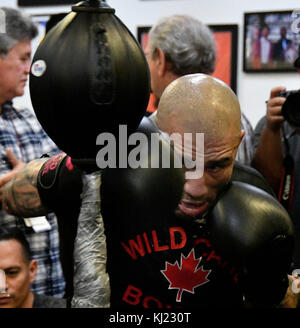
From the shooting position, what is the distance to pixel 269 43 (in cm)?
198

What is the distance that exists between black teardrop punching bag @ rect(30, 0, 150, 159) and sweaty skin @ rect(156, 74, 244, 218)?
0.34ft

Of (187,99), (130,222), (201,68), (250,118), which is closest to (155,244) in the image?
(130,222)

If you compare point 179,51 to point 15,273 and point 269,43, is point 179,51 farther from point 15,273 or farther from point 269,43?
point 269,43

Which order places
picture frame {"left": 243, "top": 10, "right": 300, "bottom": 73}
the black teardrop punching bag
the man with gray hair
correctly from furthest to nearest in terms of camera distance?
picture frame {"left": 243, "top": 10, "right": 300, "bottom": 73} < the man with gray hair < the black teardrop punching bag

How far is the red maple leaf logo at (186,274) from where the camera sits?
0.70m

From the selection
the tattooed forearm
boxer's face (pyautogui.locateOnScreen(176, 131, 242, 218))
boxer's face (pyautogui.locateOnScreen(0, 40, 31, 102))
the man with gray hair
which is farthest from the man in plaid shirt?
boxer's face (pyautogui.locateOnScreen(176, 131, 242, 218))

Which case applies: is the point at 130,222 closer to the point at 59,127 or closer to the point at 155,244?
the point at 155,244

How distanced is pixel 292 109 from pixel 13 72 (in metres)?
0.67

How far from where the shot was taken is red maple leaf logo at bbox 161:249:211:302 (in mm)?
704

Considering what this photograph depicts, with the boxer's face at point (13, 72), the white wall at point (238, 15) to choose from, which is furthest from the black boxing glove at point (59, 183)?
the white wall at point (238, 15)

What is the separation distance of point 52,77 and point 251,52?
1590 mm

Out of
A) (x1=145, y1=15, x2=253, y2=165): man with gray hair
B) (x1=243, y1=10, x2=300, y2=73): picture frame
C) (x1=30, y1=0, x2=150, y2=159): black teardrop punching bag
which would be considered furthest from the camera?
(x1=243, y1=10, x2=300, y2=73): picture frame

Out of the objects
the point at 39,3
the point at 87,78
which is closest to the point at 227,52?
the point at 39,3

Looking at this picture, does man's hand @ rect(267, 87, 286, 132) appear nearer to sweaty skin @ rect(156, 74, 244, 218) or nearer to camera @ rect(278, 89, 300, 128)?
camera @ rect(278, 89, 300, 128)
